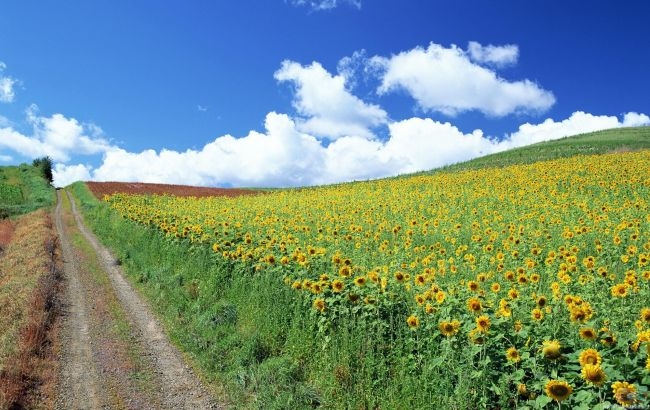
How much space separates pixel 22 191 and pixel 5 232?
3185 cm

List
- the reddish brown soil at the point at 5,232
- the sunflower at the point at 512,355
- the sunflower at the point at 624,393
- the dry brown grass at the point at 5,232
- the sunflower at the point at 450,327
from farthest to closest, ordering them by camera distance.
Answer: the reddish brown soil at the point at 5,232 < the dry brown grass at the point at 5,232 < the sunflower at the point at 450,327 < the sunflower at the point at 512,355 < the sunflower at the point at 624,393

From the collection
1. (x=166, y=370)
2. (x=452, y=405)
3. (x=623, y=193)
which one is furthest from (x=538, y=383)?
(x=623, y=193)

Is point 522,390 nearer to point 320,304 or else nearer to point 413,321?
point 413,321

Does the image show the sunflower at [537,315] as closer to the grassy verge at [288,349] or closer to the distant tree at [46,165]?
the grassy verge at [288,349]

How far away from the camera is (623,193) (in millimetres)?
21141

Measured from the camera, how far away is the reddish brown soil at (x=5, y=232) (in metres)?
25.1

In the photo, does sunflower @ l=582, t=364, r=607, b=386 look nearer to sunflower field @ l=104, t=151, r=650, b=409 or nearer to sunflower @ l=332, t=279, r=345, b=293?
sunflower field @ l=104, t=151, r=650, b=409

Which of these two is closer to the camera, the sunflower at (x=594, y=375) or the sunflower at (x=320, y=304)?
the sunflower at (x=594, y=375)

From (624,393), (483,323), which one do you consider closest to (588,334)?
(483,323)

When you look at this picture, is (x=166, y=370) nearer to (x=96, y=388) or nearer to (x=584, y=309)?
(x=96, y=388)

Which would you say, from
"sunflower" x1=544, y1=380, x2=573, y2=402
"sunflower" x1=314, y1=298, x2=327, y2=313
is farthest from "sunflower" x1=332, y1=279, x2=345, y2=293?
"sunflower" x1=544, y1=380, x2=573, y2=402

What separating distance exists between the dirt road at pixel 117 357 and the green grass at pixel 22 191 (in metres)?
30.7

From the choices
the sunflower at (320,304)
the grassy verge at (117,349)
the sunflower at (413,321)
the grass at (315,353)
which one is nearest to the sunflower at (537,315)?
the grass at (315,353)

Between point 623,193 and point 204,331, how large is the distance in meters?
19.2
